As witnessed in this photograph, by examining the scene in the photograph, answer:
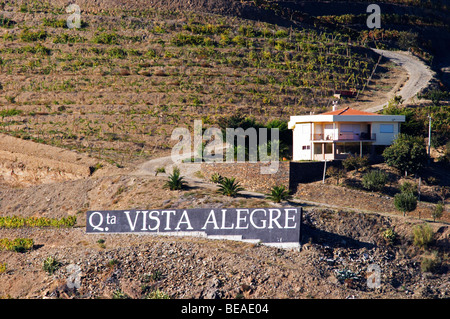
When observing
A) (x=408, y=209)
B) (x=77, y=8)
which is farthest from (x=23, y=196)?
(x=77, y=8)

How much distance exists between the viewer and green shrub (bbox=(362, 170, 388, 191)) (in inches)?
1577

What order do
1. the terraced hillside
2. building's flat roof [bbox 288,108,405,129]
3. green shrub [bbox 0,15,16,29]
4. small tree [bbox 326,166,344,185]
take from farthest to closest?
green shrub [bbox 0,15,16,29] → the terraced hillside → building's flat roof [bbox 288,108,405,129] → small tree [bbox 326,166,344,185]

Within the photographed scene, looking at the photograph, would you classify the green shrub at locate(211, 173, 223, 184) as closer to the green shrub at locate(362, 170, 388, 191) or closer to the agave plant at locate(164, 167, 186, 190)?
the agave plant at locate(164, 167, 186, 190)

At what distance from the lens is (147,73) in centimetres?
6888

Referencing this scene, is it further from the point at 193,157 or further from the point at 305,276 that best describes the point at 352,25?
the point at 305,276

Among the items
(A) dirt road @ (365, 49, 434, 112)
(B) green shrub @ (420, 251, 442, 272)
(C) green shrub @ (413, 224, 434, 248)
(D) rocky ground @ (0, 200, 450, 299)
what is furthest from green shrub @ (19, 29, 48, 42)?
(B) green shrub @ (420, 251, 442, 272)

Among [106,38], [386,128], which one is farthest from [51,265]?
[106,38]

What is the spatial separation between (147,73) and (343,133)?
30.5m

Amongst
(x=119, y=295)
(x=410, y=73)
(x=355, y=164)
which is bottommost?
(x=119, y=295)

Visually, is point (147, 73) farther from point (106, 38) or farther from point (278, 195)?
point (278, 195)

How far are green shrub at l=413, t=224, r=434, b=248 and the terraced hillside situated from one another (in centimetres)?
2626

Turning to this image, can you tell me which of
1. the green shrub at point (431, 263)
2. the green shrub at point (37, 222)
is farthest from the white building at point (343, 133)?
the green shrub at point (37, 222)

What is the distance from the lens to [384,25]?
9462cm

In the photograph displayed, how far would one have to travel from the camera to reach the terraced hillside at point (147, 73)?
195 ft
